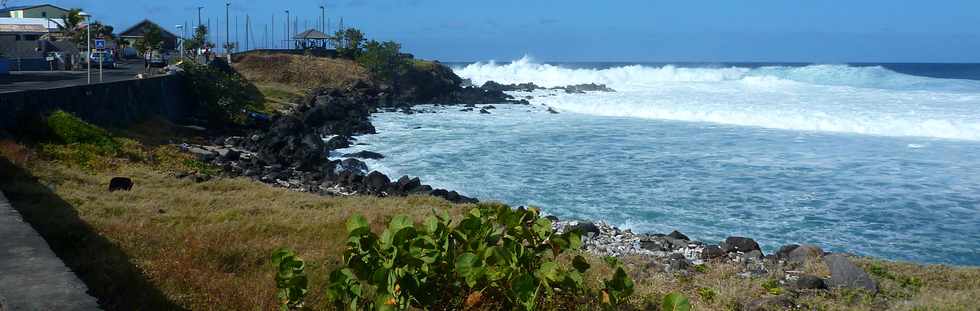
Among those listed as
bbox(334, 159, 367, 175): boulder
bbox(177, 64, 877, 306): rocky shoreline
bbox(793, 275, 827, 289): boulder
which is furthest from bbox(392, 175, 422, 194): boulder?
bbox(793, 275, 827, 289): boulder

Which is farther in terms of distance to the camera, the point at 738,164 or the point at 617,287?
the point at 738,164

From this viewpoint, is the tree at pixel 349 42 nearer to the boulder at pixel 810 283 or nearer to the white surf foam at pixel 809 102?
the white surf foam at pixel 809 102

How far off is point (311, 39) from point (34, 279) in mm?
70823

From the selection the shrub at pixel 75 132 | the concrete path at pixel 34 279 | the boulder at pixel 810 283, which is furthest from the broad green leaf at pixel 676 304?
the shrub at pixel 75 132

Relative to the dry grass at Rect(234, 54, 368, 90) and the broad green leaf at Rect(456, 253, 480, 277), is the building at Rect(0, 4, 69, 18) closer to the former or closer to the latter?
the dry grass at Rect(234, 54, 368, 90)

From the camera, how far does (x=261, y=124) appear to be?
31.5m

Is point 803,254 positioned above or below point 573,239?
below

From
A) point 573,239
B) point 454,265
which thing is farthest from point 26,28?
point 573,239

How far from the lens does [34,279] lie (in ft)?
15.5

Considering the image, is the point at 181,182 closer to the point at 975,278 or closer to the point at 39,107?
the point at 39,107

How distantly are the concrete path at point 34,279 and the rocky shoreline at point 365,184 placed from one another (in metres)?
3.51

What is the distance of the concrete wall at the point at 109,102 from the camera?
57.9ft

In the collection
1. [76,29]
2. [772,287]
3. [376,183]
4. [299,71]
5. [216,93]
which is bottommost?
[376,183]

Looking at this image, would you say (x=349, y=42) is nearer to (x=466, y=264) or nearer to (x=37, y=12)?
(x=37, y=12)
